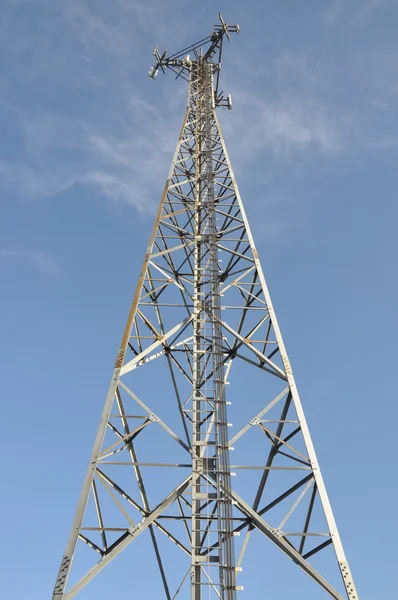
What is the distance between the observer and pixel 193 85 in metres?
27.3

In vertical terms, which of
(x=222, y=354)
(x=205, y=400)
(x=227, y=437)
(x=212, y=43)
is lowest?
(x=227, y=437)

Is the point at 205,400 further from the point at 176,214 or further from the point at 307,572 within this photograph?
the point at 176,214

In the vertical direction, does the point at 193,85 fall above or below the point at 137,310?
above

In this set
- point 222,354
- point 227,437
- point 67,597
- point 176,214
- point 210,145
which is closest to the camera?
point 67,597

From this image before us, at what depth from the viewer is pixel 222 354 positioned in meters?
15.4

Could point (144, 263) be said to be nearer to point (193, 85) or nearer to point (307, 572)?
point (307, 572)

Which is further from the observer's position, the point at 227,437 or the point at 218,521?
the point at 227,437

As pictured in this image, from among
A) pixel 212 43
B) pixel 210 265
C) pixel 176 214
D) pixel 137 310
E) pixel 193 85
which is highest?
pixel 212 43

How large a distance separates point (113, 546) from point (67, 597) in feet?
4.78

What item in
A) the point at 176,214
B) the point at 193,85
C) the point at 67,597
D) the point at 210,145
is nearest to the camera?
the point at 67,597

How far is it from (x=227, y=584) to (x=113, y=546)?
8.34 feet

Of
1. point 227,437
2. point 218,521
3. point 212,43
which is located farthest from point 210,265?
point 212,43

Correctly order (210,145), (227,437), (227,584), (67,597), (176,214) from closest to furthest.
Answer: (67,597)
(227,584)
(227,437)
(176,214)
(210,145)

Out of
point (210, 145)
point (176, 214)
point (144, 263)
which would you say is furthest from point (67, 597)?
point (210, 145)
